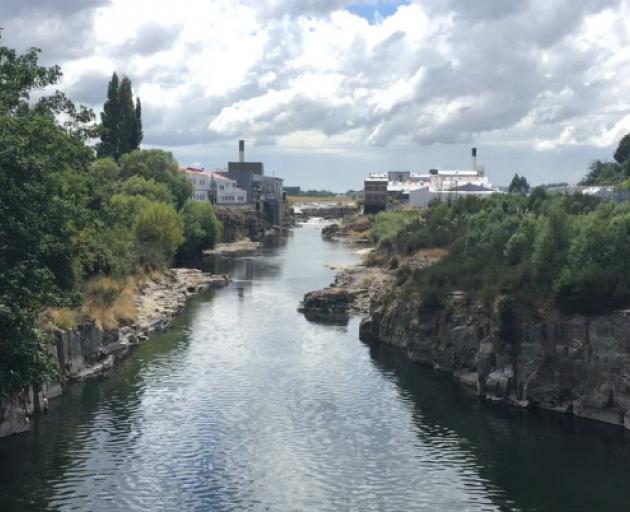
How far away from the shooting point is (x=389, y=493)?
37.6 metres

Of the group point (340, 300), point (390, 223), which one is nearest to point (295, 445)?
point (340, 300)

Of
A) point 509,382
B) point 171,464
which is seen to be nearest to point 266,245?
point 509,382

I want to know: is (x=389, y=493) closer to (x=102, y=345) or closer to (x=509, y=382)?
(x=509, y=382)

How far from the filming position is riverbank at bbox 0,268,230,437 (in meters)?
45.3

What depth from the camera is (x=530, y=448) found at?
1761 inches

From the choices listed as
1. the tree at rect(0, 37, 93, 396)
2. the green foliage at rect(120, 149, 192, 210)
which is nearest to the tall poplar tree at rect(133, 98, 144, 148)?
the green foliage at rect(120, 149, 192, 210)

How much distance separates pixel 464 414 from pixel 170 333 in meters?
32.0

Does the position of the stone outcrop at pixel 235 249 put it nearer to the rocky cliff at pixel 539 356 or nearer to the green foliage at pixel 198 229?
the green foliage at pixel 198 229

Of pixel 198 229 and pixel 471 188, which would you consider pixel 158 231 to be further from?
pixel 471 188

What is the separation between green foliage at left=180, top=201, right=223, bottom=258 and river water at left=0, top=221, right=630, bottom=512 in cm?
6723

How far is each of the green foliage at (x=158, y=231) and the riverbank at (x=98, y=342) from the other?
13.5 feet

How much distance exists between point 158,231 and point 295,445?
68415mm

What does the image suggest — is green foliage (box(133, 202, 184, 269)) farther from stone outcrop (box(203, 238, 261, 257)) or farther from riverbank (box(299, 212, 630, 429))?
riverbank (box(299, 212, 630, 429))

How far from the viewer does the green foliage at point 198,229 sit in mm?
132375
